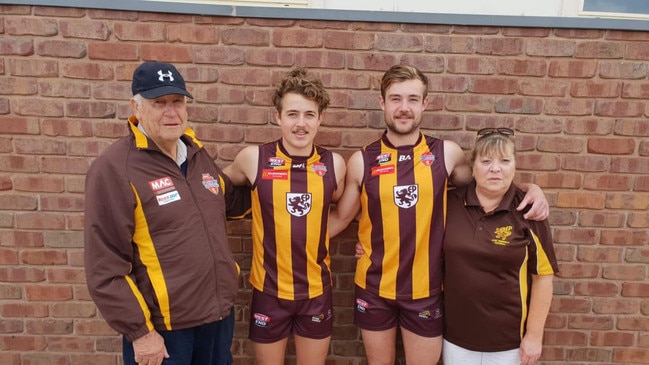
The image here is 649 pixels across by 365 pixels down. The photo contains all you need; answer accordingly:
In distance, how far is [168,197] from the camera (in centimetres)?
202

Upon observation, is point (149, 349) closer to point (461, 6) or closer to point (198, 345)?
point (198, 345)

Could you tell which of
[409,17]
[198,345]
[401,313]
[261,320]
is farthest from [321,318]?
[409,17]

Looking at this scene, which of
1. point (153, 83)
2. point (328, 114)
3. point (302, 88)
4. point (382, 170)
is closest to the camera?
point (153, 83)

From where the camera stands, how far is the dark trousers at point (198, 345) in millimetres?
2117

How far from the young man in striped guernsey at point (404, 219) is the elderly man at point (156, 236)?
2.65 ft

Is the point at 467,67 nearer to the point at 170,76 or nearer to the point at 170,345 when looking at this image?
the point at 170,76

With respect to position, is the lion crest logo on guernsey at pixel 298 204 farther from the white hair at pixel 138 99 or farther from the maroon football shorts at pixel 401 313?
the white hair at pixel 138 99

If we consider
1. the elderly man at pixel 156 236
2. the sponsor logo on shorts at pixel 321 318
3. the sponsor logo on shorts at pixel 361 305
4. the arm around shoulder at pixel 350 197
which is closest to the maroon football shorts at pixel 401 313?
the sponsor logo on shorts at pixel 361 305

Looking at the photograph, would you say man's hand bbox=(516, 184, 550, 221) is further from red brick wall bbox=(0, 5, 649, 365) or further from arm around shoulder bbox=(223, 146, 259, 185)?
arm around shoulder bbox=(223, 146, 259, 185)

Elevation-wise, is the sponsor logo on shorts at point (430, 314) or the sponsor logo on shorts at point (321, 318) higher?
the sponsor logo on shorts at point (430, 314)

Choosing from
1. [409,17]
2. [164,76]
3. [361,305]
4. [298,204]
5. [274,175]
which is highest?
[409,17]

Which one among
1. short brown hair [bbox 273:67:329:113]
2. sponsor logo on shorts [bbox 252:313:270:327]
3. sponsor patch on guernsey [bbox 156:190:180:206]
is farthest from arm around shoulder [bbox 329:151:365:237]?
sponsor patch on guernsey [bbox 156:190:180:206]

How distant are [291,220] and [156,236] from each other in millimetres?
711

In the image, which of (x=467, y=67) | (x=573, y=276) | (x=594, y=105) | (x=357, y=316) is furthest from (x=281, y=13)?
(x=573, y=276)
